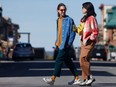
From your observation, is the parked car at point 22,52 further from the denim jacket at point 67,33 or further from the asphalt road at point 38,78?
the denim jacket at point 67,33

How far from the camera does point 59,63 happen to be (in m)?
15.0

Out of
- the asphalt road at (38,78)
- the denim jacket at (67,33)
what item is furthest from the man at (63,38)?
the asphalt road at (38,78)

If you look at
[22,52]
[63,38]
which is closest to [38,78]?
[63,38]

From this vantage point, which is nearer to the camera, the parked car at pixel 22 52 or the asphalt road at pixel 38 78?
the asphalt road at pixel 38 78

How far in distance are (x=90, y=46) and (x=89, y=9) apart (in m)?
0.91

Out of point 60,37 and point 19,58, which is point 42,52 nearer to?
point 19,58

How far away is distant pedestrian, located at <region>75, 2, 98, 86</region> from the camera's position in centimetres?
1461

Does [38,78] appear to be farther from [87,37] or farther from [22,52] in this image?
[22,52]

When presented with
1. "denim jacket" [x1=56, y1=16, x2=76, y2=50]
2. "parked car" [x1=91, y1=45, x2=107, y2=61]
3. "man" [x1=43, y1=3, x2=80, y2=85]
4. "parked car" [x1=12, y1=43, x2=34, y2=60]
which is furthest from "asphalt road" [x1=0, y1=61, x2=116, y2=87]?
"parked car" [x1=91, y1=45, x2=107, y2=61]

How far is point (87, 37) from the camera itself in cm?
1465

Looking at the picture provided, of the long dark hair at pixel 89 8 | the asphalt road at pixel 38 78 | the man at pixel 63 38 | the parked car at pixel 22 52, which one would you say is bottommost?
the parked car at pixel 22 52

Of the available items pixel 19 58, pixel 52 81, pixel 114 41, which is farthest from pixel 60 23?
pixel 114 41

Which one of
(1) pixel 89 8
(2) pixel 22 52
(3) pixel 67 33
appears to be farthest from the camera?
(2) pixel 22 52

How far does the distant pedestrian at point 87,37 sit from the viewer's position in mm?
14609
